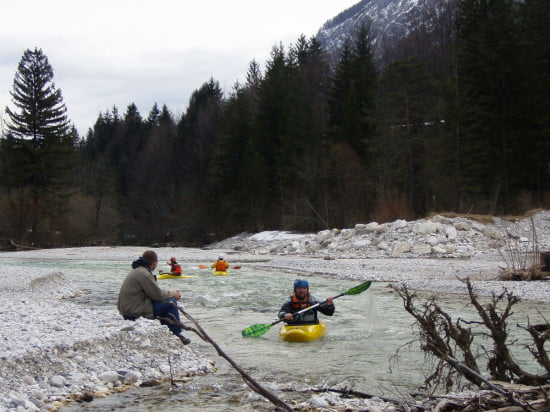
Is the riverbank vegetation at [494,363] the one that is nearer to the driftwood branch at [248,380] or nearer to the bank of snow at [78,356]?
the driftwood branch at [248,380]

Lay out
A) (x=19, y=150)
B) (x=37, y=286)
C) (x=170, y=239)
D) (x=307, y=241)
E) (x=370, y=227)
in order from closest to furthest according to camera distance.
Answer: (x=37, y=286) < (x=370, y=227) < (x=307, y=241) < (x=19, y=150) < (x=170, y=239)

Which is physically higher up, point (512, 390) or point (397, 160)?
point (397, 160)

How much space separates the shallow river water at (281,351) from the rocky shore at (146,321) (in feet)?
1.73

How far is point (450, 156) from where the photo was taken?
33625 millimetres

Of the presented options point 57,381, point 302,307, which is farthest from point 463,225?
point 57,381

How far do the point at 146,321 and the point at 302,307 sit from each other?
3.18 metres

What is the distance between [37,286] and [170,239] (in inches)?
1413

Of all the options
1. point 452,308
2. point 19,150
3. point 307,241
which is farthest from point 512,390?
point 19,150

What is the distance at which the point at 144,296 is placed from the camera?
900 cm

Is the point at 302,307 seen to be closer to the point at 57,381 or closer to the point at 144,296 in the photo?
the point at 144,296

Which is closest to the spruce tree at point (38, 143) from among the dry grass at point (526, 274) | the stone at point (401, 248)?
the stone at point (401, 248)

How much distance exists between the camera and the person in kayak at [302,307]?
10.2 meters

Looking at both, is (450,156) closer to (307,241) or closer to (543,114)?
(543,114)

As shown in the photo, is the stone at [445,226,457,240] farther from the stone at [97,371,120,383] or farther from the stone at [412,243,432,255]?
the stone at [97,371,120,383]
